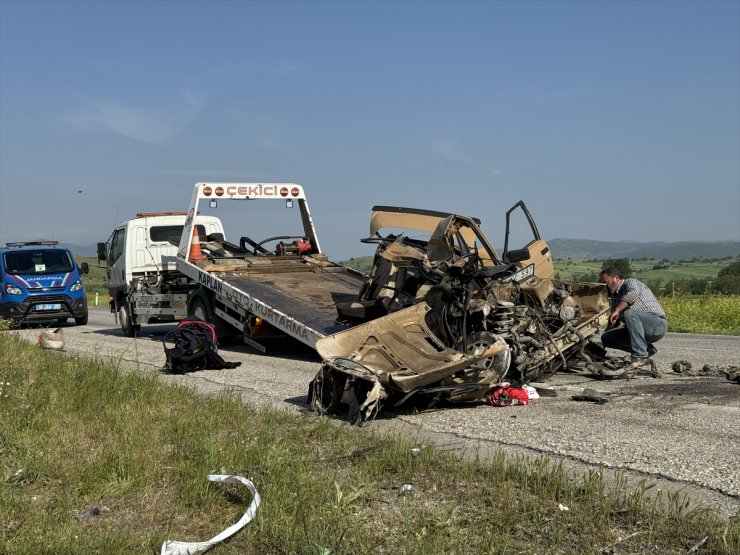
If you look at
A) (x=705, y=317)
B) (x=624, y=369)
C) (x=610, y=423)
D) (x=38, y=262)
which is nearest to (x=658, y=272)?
(x=705, y=317)

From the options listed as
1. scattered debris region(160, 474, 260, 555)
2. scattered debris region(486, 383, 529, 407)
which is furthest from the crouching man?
scattered debris region(160, 474, 260, 555)

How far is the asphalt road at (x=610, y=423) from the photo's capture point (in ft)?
19.2

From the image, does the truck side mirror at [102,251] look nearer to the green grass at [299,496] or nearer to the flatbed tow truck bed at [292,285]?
the flatbed tow truck bed at [292,285]

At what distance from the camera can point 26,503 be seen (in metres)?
5.36

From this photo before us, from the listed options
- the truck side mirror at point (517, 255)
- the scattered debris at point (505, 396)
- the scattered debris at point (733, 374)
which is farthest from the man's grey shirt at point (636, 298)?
the scattered debris at point (505, 396)

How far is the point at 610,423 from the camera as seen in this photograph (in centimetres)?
742

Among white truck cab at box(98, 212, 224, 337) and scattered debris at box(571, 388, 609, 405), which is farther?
white truck cab at box(98, 212, 224, 337)

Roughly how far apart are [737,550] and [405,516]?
1.78 meters

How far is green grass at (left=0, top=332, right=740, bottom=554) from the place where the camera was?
4.48 metres

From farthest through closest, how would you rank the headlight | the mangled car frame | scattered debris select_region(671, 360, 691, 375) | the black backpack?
the headlight, the black backpack, scattered debris select_region(671, 360, 691, 375), the mangled car frame

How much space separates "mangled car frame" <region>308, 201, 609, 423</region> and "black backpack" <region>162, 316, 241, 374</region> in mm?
2283

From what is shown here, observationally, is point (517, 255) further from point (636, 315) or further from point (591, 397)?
point (591, 397)

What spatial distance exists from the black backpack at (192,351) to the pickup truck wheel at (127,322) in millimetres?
6015

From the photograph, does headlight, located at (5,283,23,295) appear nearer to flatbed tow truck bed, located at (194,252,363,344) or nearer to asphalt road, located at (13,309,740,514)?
flatbed tow truck bed, located at (194,252,363,344)
